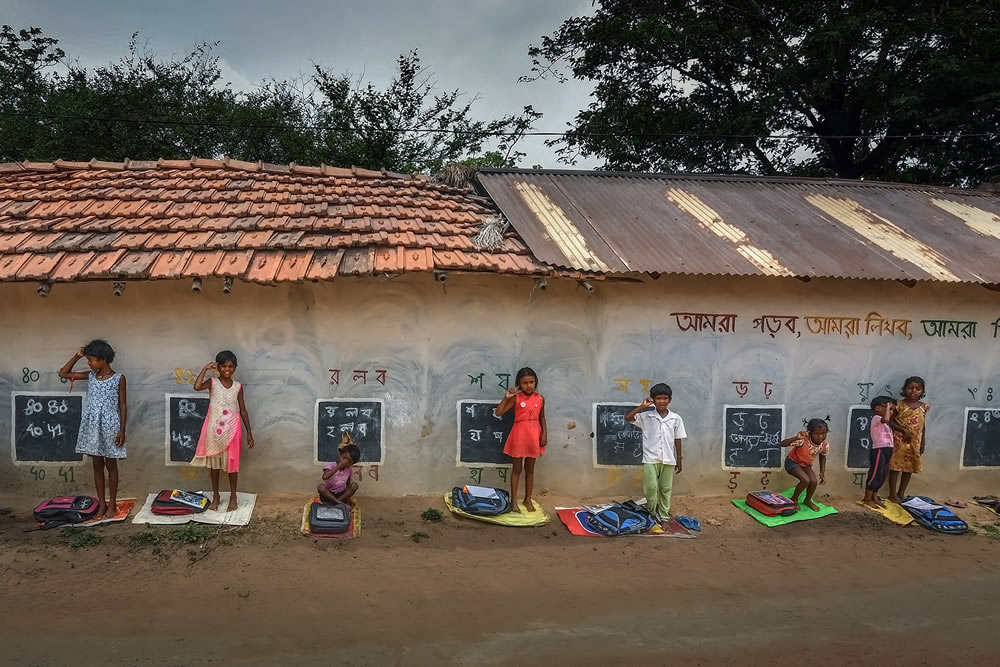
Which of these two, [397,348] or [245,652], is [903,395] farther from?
[245,652]

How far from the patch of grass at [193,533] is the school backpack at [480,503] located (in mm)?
2321

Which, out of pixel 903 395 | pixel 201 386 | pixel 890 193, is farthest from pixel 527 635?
pixel 890 193

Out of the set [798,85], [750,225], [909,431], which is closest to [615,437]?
[750,225]

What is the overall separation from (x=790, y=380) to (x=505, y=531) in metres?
3.78

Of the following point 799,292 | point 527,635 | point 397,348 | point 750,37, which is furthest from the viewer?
point 750,37

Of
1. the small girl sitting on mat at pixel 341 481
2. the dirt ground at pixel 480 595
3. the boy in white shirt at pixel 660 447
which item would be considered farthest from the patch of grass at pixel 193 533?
the boy in white shirt at pixel 660 447

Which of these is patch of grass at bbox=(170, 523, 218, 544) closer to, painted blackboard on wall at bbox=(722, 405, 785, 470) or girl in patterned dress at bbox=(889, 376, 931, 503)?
painted blackboard on wall at bbox=(722, 405, 785, 470)

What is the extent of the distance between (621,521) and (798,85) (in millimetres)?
12842

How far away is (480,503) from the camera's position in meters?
6.13

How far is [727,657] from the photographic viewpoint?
13.3ft

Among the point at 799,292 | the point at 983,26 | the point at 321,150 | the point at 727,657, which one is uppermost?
the point at 983,26

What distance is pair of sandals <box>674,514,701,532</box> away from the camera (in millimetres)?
6223

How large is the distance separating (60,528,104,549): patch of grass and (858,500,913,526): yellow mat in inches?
318

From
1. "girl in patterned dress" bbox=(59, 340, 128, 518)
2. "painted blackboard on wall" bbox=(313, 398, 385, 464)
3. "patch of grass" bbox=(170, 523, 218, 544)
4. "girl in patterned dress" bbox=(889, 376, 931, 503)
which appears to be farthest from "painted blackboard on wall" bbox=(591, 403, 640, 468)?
"girl in patterned dress" bbox=(59, 340, 128, 518)
